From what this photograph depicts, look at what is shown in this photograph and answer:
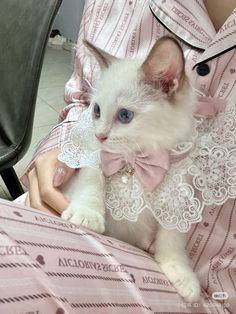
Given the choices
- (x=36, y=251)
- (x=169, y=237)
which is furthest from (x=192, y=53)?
(x=36, y=251)

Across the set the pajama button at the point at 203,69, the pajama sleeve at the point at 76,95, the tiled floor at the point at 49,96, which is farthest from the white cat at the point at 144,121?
the tiled floor at the point at 49,96

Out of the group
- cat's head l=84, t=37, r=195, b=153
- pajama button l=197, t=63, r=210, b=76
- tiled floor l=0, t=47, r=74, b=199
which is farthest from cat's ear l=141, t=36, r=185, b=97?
tiled floor l=0, t=47, r=74, b=199

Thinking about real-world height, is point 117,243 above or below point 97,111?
below

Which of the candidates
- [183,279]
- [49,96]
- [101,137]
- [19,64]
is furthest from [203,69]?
[49,96]

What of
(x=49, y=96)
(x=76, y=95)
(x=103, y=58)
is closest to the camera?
(x=103, y=58)

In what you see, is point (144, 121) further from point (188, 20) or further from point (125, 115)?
point (188, 20)

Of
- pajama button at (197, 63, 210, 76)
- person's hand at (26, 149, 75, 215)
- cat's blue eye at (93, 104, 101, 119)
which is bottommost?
person's hand at (26, 149, 75, 215)

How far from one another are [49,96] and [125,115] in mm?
1707

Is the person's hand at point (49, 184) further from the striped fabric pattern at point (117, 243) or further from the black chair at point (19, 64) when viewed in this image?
the black chair at point (19, 64)

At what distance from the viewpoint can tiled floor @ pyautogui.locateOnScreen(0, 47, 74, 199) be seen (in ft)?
6.33

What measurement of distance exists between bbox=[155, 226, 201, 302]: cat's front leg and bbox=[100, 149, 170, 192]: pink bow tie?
0.09 meters

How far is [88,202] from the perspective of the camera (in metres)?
0.74

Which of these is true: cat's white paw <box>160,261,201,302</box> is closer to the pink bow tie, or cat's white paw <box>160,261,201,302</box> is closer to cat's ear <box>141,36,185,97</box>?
the pink bow tie

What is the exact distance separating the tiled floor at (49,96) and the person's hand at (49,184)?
0.82 meters
